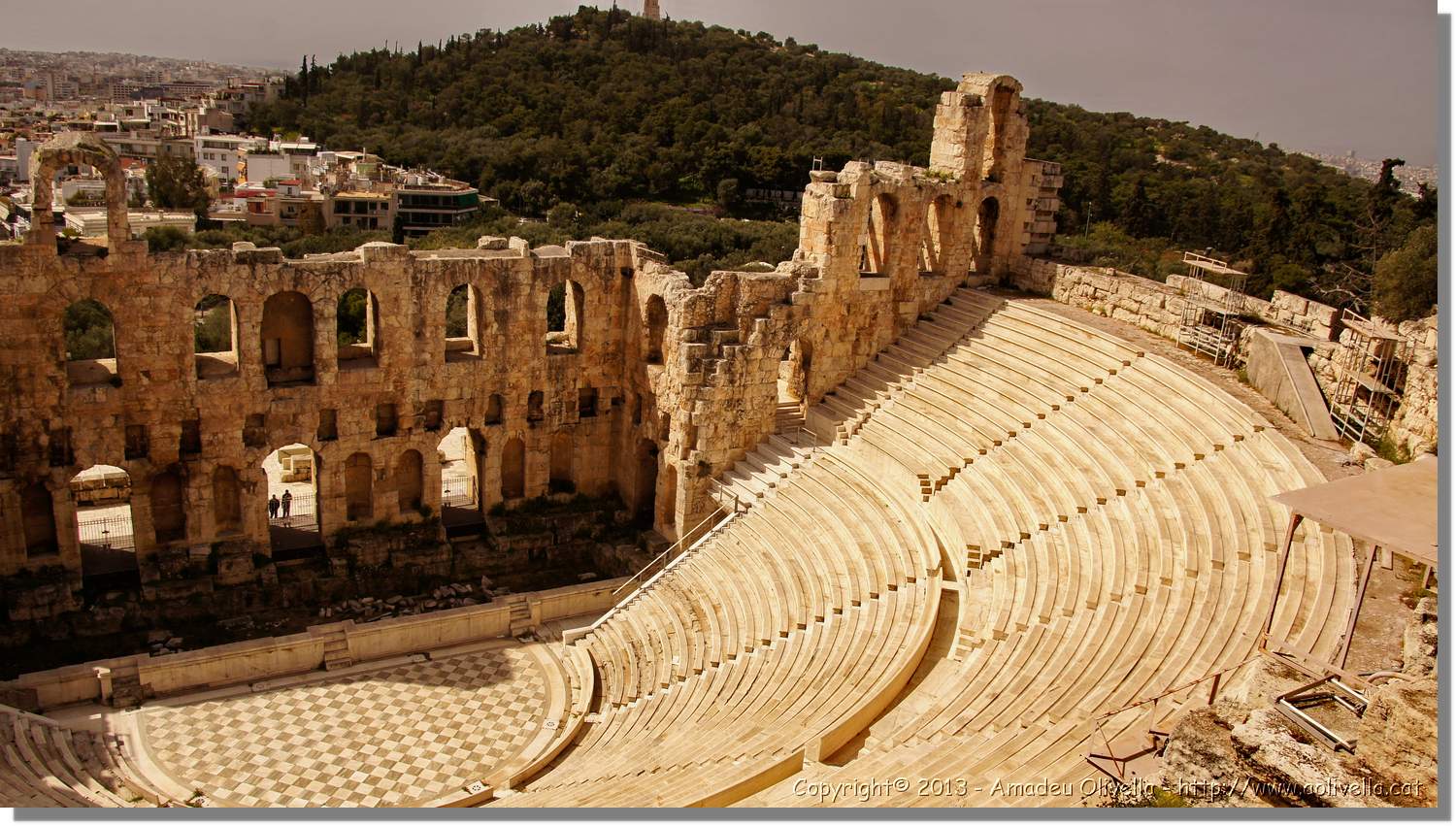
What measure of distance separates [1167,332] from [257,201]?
154 feet

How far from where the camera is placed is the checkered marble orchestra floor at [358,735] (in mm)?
18672

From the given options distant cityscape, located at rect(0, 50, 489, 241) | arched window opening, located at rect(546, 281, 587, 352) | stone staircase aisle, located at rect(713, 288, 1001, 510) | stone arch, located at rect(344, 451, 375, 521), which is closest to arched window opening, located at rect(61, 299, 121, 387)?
distant cityscape, located at rect(0, 50, 489, 241)

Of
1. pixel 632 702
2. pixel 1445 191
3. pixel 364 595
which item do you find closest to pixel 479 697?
pixel 632 702

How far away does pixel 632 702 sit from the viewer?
20.7 m

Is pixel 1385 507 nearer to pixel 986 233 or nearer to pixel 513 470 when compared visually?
pixel 986 233

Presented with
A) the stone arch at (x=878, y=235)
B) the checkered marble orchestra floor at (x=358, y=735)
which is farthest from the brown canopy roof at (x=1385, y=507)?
the stone arch at (x=878, y=235)

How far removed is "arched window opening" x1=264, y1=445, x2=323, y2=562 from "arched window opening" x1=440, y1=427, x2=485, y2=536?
2870mm

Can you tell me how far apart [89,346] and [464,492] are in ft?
47.4

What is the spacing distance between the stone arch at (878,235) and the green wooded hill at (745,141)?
11782 millimetres

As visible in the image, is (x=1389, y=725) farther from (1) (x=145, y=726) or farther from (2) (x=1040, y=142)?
(2) (x=1040, y=142)

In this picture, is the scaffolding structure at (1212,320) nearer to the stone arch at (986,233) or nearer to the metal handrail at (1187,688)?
the stone arch at (986,233)

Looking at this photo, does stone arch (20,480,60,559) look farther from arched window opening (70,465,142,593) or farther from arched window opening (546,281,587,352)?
arched window opening (546,281,587,352)

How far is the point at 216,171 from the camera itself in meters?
→ 76.9

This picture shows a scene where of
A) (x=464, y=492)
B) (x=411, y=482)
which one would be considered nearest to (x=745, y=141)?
(x=464, y=492)
